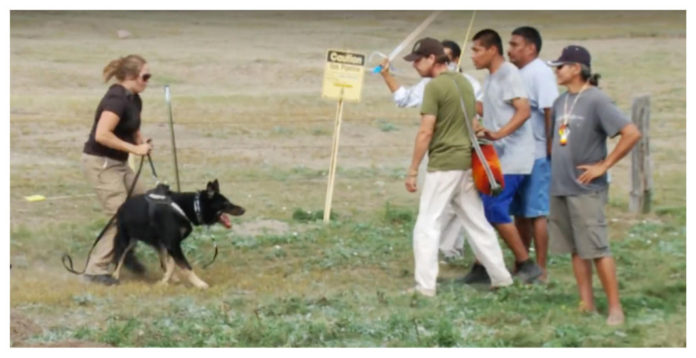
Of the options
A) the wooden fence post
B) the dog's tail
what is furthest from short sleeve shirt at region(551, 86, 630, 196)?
the wooden fence post

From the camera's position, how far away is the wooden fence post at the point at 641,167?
13461 mm

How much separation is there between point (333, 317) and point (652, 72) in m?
14.8

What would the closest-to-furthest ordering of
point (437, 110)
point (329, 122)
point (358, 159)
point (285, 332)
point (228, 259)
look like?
point (285, 332)
point (437, 110)
point (228, 259)
point (358, 159)
point (329, 122)

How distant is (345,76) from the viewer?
12.8 m

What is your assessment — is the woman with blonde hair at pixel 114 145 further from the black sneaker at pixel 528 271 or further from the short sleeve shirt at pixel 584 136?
the short sleeve shirt at pixel 584 136

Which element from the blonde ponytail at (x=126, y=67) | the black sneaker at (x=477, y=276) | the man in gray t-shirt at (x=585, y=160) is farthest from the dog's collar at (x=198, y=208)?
the man in gray t-shirt at (x=585, y=160)

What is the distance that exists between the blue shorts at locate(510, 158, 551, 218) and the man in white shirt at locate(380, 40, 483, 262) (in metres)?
0.76

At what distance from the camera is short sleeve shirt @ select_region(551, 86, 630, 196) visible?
8.49 metres

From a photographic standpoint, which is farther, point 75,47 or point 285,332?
point 75,47

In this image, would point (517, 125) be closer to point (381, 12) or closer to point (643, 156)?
point (643, 156)

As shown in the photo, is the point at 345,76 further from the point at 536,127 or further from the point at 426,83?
the point at 536,127

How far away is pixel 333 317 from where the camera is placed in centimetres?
866

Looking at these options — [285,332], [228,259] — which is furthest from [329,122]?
[285,332]

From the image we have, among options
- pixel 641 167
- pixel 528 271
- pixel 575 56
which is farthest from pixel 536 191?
pixel 641 167
